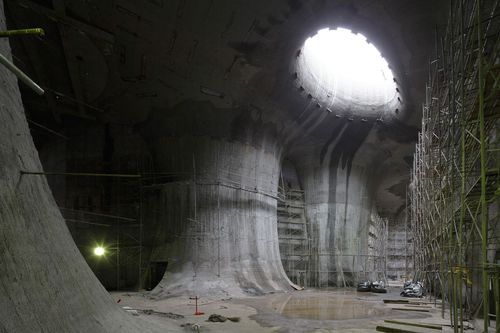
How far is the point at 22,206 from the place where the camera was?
4371mm

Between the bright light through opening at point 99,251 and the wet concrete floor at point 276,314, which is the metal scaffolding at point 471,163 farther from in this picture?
the bright light through opening at point 99,251

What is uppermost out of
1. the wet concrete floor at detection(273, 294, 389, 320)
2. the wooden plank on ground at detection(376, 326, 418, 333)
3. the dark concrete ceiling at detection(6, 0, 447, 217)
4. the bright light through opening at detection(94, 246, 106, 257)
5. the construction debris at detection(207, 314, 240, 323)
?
the dark concrete ceiling at detection(6, 0, 447, 217)

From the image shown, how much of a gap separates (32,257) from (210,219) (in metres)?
13.3

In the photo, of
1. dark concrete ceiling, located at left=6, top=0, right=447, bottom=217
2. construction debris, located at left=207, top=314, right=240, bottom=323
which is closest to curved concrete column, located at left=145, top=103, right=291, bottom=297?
dark concrete ceiling, located at left=6, top=0, right=447, bottom=217

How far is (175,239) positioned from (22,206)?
13191mm

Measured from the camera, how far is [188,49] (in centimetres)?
1564

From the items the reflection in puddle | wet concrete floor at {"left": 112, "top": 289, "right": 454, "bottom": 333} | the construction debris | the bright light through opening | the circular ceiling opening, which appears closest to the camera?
wet concrete floor at {"left": 112, "top": 289, "right": 454, "bottom": 333}

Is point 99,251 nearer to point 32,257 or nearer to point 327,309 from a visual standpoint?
point 327,309

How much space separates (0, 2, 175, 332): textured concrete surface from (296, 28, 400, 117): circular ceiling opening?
16085 mm

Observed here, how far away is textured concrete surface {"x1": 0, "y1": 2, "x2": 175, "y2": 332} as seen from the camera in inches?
152

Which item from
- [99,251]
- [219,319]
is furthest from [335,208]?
[219,319]

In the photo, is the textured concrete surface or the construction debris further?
the construction debris

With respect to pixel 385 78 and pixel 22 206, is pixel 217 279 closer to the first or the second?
pixel 22 206

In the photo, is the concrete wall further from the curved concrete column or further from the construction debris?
the construction debris
